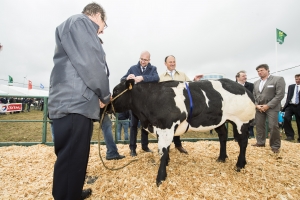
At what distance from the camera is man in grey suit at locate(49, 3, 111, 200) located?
176cm

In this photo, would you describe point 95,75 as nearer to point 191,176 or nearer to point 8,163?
point 191,176

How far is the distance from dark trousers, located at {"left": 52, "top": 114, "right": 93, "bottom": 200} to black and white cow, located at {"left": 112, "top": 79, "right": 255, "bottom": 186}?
1497mm

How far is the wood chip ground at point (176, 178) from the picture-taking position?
2791mm

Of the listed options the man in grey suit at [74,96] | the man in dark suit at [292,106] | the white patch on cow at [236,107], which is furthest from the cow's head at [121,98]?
the man in dark suit at [292,106]

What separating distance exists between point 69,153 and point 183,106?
1.99 m

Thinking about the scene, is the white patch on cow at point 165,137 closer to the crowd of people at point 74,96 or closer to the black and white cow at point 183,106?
the black and white cow at point 183,106

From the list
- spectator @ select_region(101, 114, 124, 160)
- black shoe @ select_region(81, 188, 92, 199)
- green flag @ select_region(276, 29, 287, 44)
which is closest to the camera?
black shoe @ select_region(81, 188, 92, 199)

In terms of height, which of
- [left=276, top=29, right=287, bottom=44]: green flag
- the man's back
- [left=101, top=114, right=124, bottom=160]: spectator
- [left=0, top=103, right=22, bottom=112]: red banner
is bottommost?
[left=101, top=114, right=124, bottom=160]: spectator

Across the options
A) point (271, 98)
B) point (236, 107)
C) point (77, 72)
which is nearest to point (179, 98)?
point (236, 107)

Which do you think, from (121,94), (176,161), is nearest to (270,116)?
(176,161)

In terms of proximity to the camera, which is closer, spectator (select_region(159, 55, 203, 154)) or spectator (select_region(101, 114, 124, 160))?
spectator (select_region(101, 114, 124, 160))

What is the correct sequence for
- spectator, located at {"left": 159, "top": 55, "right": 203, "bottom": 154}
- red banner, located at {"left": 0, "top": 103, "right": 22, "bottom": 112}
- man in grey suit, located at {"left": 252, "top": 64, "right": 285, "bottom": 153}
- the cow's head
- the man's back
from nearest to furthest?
the man's back, the cow's head, spectator, located at {"left": 159, "top": 55, "right": 203, "bottom": 154}, man in grey suit, located at {"left": 252, "top": 64, "right": 285, "bottom": 153}, red banner, located at {"left": 0, "top": 103, "right": 22, "bottom": 112}

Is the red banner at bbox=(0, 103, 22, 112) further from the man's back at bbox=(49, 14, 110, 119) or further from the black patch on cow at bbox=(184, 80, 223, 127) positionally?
the black patch on cow at bbox=(184, 80, 223, 127)

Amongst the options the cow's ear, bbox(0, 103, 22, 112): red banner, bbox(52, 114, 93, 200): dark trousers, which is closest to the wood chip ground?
bbox(52, 114, 93, 200): dark trousers
